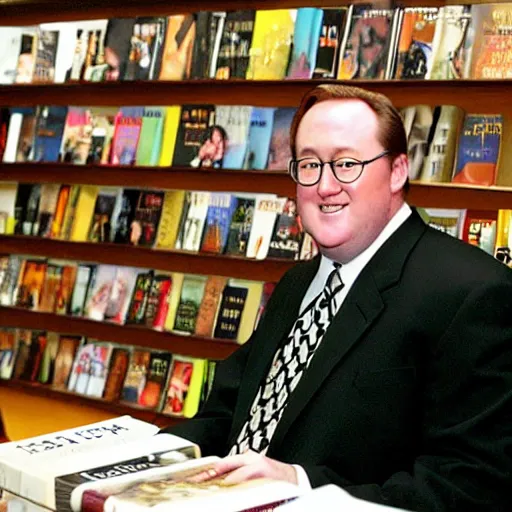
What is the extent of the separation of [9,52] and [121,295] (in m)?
1.57

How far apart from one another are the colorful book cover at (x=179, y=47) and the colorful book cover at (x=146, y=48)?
0.14 feet

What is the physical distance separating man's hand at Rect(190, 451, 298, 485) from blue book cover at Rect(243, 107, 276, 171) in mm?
2851

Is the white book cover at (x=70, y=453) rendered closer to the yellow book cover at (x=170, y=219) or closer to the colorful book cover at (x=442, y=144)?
the colorful book cover at (x=442, y=144)

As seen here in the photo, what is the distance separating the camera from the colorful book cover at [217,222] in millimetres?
4430

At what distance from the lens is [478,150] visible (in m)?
3.79

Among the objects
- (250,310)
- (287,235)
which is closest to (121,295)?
(250,310)

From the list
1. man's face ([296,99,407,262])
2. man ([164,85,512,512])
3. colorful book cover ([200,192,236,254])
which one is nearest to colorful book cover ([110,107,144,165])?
colorful book cover ([200,192,236,254])

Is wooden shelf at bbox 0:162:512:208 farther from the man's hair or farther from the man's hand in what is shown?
the man's hand

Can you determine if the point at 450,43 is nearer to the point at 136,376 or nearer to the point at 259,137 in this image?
the point at 259,137

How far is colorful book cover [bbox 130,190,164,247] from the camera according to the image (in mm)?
4680

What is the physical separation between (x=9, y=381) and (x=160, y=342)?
1029 millimetres

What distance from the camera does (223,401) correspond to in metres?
2.26

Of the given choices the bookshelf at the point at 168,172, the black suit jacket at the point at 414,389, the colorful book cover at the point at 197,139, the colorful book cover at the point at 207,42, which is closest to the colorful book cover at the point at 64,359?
the bookshelf at the point at 168,172

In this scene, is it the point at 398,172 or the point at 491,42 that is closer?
the point at 398,172
